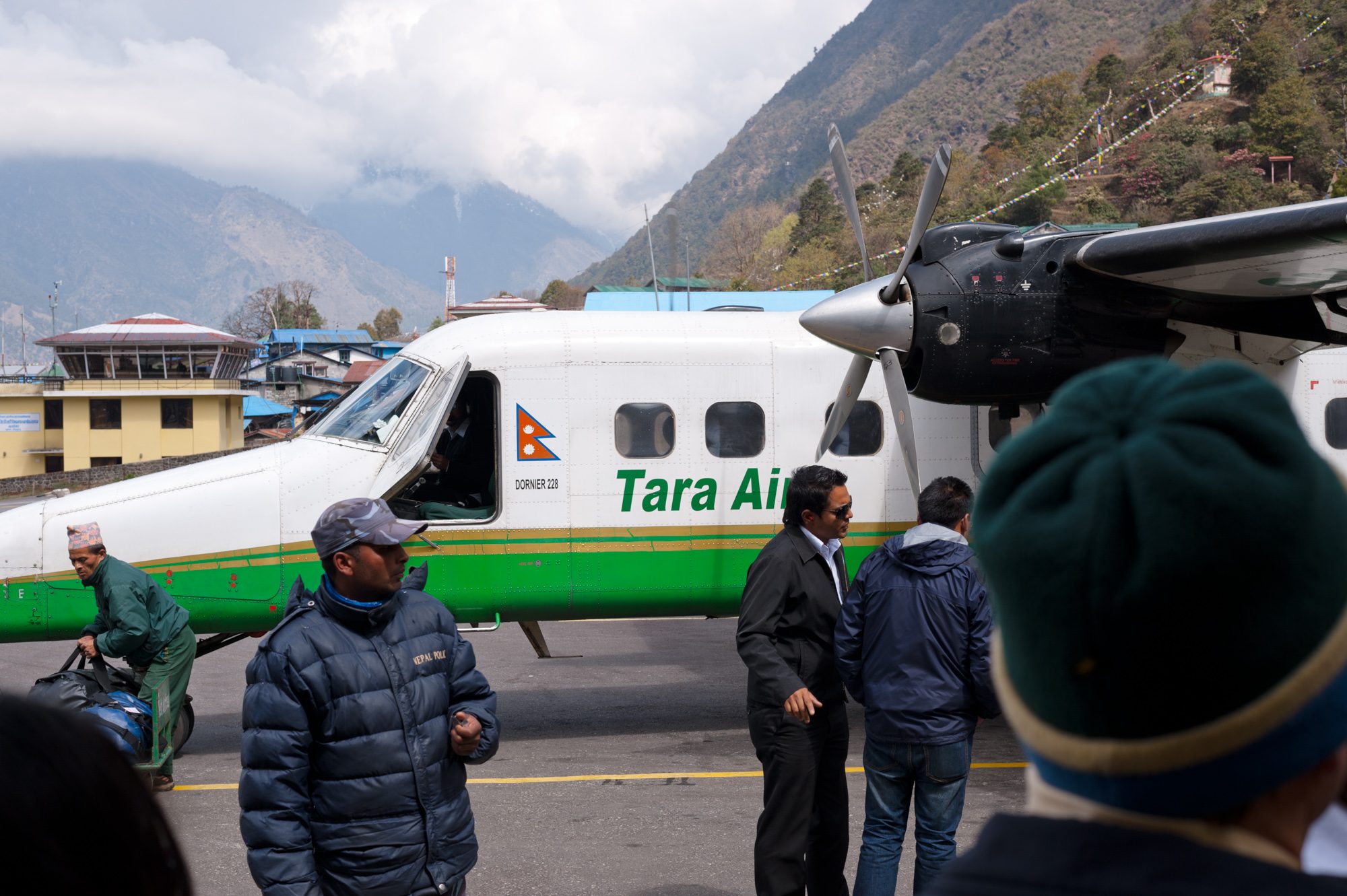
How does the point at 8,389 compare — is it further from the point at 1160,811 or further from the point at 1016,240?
the point at 1160,811

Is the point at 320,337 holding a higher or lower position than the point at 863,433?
higher

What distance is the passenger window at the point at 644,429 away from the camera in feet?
29.0

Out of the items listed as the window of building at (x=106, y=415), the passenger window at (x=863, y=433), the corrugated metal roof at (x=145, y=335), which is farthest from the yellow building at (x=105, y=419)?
the passenger window at (x=863, y=433)

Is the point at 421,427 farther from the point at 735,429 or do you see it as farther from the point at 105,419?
the point at 105,419

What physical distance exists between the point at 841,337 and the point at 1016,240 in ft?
4.85

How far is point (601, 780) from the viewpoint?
25.6 feet

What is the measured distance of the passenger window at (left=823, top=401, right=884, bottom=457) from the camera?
30.1ft

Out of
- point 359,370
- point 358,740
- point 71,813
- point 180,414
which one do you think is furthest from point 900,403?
point 359,370

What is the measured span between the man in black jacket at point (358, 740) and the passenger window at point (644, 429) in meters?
4.99

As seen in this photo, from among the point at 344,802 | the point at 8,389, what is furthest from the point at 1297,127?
the point at 8,389

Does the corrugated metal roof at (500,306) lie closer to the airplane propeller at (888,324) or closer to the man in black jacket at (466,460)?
the man in black jacket at (466,460)

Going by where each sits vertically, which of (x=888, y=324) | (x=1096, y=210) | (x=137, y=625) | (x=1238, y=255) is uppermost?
(x=1096, y=210)

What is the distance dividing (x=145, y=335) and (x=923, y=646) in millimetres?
71217

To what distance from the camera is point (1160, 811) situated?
1.04 metres
